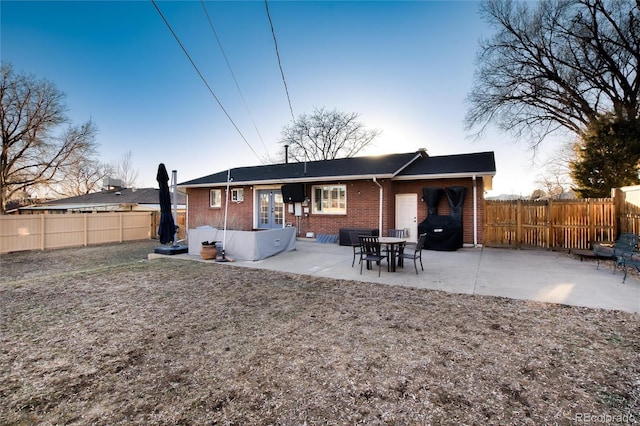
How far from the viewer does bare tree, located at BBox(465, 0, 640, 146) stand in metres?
14.1

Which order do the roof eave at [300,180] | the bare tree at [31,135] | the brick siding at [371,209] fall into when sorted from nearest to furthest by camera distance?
1. the brick siding at [371,209]
2. the roof eave at [300,180]
3. the bare tree at [31,135]

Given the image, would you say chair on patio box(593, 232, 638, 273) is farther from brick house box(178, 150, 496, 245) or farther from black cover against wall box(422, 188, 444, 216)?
black cover against wall box(422, 188, 444, 216)

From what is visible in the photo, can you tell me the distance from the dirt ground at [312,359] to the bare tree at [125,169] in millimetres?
42308

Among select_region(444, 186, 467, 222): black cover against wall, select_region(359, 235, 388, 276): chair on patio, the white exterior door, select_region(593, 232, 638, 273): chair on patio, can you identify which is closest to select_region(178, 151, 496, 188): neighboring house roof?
select_region(444, 186, 467, 222): black cover against wall

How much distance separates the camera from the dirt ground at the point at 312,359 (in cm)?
215

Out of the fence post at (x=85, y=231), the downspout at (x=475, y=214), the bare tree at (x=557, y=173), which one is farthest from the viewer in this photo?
the bare tree at (x=557, y=173)

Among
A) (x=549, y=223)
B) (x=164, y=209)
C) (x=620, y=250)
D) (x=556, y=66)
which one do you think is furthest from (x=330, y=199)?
(x=556, y=66)

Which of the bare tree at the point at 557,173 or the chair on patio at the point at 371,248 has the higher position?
the bare tree at the point at 557,173

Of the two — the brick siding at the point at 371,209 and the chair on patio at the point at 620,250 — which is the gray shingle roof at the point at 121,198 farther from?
the chair on patio at the point at 620,250

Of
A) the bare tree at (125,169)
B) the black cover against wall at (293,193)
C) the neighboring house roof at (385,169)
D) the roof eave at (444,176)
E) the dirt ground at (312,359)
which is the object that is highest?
the bare tree at (125,169)

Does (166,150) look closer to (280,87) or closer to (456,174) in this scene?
(280,87)

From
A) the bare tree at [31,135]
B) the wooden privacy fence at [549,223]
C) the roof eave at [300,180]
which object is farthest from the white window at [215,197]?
the bare tree at [31,135]

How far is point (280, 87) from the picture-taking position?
1016 cm

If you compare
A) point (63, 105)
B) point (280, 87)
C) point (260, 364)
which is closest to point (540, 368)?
point (260, 364)
